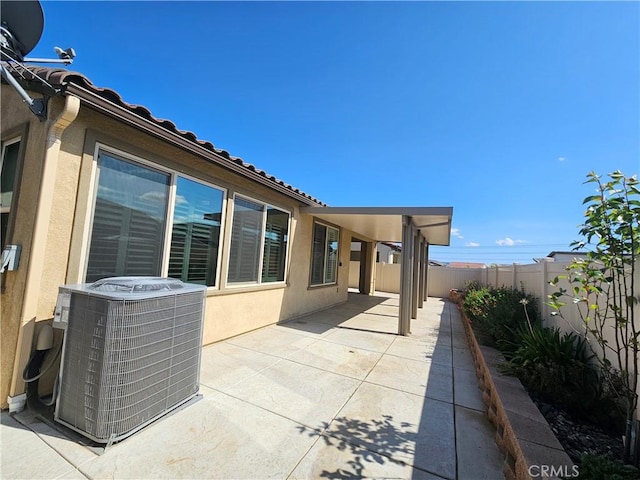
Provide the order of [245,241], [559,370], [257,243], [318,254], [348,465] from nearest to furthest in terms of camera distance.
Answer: [348,465] < [559,370] < [245,241] < [257,243] < [318,254]

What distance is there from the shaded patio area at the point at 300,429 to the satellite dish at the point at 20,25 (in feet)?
11.9

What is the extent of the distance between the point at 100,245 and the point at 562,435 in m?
Answer: 5.12

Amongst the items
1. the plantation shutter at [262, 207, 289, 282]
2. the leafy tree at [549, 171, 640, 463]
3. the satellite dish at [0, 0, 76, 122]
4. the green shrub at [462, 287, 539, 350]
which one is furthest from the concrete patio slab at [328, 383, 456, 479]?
the satellite dish at [0, 0, 76, 122]

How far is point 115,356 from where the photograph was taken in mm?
2240

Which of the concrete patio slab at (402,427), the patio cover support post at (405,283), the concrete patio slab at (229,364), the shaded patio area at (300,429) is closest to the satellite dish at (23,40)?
the shaded patio area at (300,429)

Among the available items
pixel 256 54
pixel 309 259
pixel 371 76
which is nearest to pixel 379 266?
pixel 309 259

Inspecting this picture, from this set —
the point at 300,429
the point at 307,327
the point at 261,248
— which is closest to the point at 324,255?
the point at 307,327

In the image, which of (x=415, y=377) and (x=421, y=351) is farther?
(x=421, y=351)

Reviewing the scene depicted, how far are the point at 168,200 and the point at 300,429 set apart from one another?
11.5ft

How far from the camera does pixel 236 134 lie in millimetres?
10375

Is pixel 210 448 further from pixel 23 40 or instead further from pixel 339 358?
pixel 23 40

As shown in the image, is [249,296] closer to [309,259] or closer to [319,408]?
[309,259]

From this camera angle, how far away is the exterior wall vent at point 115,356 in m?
2.24

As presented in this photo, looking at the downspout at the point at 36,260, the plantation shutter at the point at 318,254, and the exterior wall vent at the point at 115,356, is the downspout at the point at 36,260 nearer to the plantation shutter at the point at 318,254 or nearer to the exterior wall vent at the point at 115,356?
the exterior wall vent at the point at 115,356
